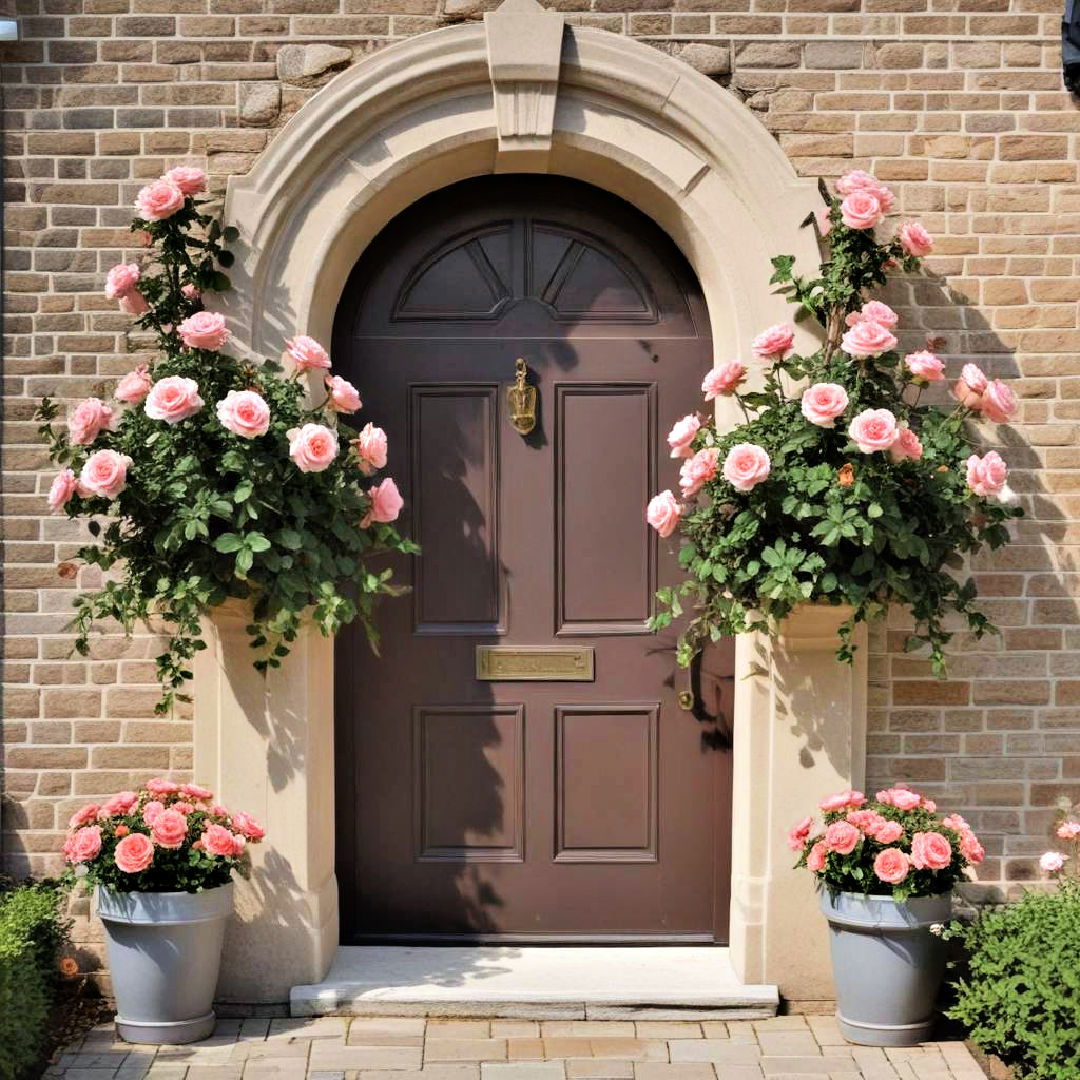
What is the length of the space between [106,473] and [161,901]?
1376 millimetres

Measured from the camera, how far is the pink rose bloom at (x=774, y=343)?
495cm

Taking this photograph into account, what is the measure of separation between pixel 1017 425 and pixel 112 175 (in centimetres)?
331

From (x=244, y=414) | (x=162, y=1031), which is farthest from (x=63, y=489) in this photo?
(x=162, y=1031)

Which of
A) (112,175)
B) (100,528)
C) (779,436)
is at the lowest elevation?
(100,528)

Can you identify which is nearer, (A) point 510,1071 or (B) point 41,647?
(A) point 510,1071

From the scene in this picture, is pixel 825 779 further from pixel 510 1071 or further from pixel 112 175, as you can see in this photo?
pixel 112 175

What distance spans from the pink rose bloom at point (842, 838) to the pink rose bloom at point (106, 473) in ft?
8.22

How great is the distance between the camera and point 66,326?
532 centimetres

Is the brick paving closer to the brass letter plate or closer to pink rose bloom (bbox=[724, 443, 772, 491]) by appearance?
the brass letter plate

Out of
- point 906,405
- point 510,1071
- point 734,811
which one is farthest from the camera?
point 734,811

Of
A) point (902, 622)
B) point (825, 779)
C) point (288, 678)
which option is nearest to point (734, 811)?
point (825, 779)

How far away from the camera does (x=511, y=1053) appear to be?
4883mm

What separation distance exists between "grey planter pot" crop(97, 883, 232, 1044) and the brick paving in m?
0.08

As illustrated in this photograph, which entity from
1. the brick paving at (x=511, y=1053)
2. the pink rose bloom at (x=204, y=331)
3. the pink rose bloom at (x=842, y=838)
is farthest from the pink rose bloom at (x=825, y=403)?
the brick paving at (x=511, y=1053)
